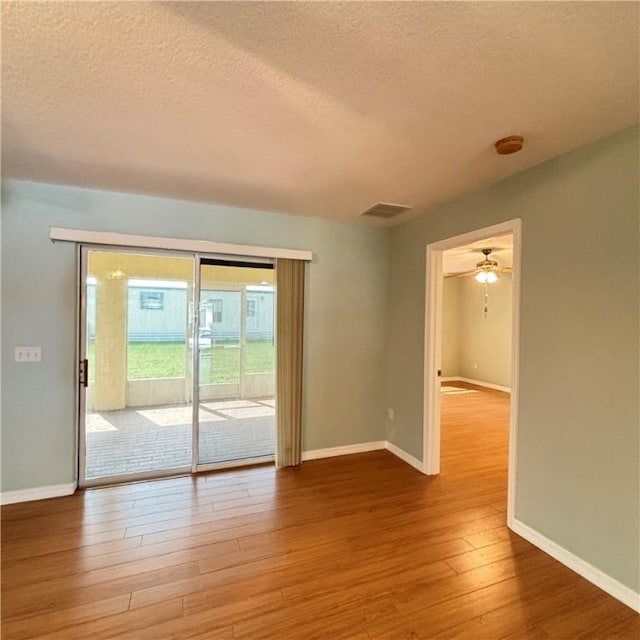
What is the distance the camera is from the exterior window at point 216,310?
342 cm

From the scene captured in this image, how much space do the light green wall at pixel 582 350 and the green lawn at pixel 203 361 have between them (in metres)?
2.36

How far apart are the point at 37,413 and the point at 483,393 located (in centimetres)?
697

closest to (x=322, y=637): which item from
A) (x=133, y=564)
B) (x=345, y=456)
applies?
(x=133, y=564)

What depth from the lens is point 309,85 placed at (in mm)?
1535

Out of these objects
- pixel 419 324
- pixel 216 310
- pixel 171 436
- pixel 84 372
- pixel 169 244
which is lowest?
pixel 171 436

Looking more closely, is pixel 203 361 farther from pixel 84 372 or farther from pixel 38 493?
pixel 38 493

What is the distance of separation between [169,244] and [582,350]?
3175 mm

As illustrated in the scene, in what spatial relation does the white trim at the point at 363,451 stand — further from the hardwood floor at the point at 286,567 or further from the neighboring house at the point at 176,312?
the neighboring house at the point at 176,312

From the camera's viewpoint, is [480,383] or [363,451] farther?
[480,383]

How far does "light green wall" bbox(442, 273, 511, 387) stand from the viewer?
289 inches

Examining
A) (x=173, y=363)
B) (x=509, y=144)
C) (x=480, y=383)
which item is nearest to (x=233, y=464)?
(x=173, y=363)

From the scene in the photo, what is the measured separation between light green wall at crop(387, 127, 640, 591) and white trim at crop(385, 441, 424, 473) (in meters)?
1.08

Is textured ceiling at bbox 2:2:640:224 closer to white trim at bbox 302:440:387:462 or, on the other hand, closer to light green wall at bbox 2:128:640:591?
light green wall at bbox 2:128:640:591

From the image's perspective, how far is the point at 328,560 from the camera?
6.87 feet
